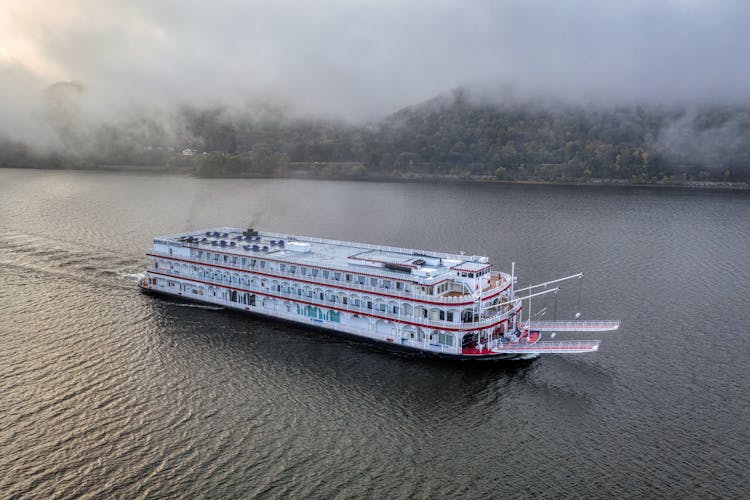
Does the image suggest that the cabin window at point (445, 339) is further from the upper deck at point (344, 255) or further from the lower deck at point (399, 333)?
the upper deck at point (344, 255)

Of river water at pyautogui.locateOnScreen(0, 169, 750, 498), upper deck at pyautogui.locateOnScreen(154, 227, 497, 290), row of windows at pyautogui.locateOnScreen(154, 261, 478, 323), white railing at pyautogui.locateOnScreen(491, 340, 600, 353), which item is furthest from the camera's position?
upper deck at pyautogui.locateOnScreen(154, 227, 497, 290)

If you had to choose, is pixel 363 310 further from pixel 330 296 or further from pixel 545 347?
pixel 545 347

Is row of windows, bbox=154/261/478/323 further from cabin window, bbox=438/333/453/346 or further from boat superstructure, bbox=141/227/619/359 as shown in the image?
cabin window, bbox=438/333/453/346

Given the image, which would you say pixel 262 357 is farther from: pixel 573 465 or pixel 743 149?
pixel 743 149

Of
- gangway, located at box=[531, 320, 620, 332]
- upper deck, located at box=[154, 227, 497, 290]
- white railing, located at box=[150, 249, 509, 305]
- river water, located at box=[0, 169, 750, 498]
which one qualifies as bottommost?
river water, located at box=[0, 169, 750, 498]

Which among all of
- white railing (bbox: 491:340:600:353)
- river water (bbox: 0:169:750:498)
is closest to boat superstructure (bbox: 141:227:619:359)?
white railing (bbox: 491:340:600:353)
